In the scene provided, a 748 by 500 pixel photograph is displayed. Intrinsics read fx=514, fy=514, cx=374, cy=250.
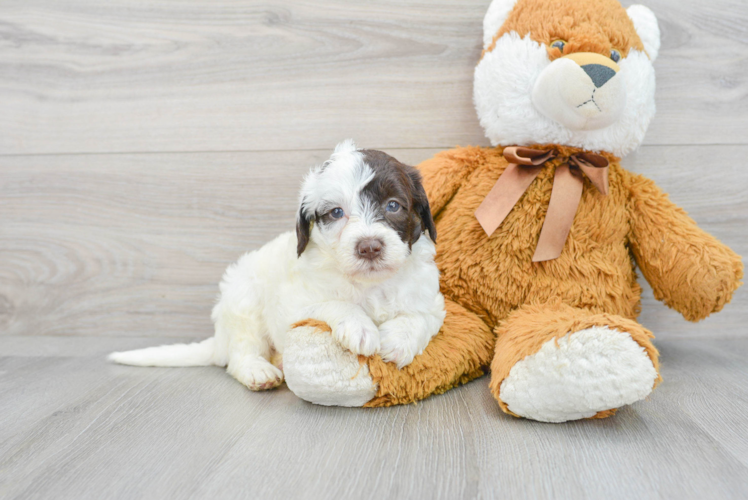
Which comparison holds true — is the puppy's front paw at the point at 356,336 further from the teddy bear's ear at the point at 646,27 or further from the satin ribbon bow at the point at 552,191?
the teddy bear's ear at the point at 646,27

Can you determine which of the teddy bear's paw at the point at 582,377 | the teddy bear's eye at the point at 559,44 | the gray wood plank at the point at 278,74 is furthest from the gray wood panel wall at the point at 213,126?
the teddy bear's paw at the point at 582,377

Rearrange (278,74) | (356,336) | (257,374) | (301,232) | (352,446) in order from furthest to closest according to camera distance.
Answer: (278,74) → (257,374) → (301,232) → (356,336) → (352,446)

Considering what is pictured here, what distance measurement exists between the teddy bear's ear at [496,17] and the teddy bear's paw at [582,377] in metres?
0.98

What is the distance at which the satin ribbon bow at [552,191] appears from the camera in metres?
1.46

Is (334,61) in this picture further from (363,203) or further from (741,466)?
(741,466)

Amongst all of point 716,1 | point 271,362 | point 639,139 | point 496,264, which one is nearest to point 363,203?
point 496,264

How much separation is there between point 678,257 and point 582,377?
2.00 ft

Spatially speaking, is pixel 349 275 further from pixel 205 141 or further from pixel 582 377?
pixel 205 141

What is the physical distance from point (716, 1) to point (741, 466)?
1.58m

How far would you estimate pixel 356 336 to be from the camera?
1214 mm

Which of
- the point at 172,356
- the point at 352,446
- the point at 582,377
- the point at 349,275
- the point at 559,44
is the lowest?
the point at 172,356

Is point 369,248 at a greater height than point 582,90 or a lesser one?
lesser

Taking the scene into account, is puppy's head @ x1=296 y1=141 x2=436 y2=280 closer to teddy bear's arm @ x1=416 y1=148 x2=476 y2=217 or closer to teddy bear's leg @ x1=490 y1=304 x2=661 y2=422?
teddy bear's arm @ x1=416 y1=148 x2=476 y2=217

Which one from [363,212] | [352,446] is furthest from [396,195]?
[352,446]
